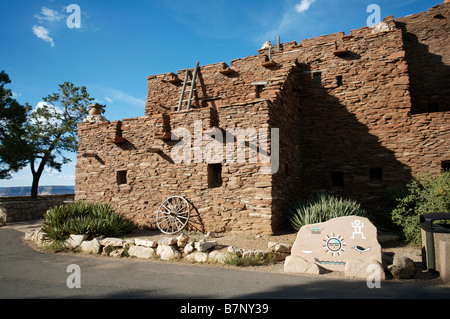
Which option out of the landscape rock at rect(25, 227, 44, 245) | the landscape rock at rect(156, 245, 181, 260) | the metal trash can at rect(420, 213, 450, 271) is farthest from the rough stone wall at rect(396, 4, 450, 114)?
the landscape rock at rect(25, 227, 44, 245)

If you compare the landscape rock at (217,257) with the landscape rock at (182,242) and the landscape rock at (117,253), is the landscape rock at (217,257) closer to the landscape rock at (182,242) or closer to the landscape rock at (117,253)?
the landscape rock at (182,242)

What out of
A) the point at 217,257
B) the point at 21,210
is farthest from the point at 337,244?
the point at 21,210


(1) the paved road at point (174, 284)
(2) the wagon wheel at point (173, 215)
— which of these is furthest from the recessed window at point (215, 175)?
(1) the paved road at point (174, 284)

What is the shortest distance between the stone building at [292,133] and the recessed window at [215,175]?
0.11 feet

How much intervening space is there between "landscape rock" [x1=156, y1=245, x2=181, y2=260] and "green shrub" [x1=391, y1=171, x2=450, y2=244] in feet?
20.9

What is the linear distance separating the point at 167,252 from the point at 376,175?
8188 millimetres

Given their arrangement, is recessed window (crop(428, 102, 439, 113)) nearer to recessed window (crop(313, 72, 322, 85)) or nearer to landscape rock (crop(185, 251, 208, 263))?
recessed window (crop(313, 72, 322, 85))

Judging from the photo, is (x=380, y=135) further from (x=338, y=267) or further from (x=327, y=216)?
(x=338, y=267)

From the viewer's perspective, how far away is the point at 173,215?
9.44m

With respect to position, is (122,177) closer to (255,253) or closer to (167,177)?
(167,177)

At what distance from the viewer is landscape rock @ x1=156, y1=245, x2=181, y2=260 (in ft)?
21.6

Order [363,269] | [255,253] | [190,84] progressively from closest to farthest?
[363,269] < [255,253] < [190,84]
